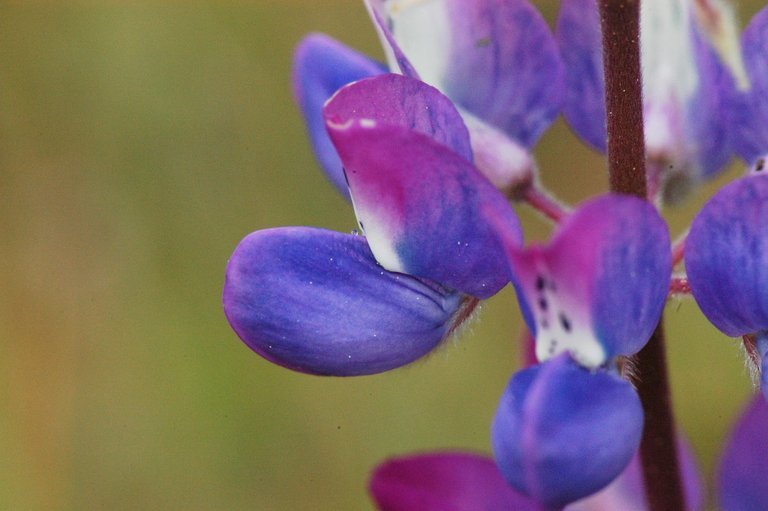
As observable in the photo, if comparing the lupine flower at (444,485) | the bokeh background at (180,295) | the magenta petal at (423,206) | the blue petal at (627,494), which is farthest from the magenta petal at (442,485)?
the bokeh background at (180,295)

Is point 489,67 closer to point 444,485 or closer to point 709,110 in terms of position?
point 709,110

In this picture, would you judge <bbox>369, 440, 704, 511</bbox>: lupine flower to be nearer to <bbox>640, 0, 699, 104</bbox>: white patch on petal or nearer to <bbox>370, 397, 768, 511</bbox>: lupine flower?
<bbox>370, 397, 768, 511</bbox>: lupine flower

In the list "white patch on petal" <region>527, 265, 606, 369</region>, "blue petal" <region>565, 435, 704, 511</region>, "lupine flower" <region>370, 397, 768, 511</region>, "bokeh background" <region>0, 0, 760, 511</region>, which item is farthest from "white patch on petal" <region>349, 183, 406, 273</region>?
"bokeh background" <region>0, 0, 760, 511</region>

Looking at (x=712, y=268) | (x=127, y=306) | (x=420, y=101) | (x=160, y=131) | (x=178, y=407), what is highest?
(x=420, y=101)

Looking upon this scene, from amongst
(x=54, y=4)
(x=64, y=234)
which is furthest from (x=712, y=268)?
(x=54, y=4)

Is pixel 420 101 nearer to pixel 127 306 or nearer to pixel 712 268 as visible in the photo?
pixel 712 268
